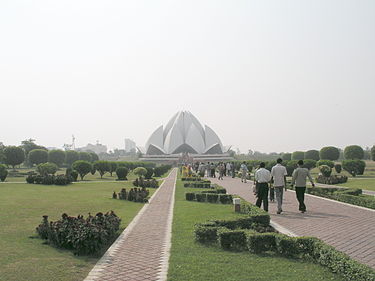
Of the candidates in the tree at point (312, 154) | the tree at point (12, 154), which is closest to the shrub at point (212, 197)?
the tree at point (12, 154)

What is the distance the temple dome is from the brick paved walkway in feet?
206

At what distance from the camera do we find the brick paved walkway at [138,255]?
177 inches

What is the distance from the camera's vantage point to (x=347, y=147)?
32.6 metres

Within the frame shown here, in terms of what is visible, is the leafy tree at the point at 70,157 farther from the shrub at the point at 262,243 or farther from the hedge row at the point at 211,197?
the shrub at the point at 262,243

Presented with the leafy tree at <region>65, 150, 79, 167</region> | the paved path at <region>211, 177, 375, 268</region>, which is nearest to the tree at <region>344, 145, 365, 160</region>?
the paved path at <region>211, 177, 375, 268</region>

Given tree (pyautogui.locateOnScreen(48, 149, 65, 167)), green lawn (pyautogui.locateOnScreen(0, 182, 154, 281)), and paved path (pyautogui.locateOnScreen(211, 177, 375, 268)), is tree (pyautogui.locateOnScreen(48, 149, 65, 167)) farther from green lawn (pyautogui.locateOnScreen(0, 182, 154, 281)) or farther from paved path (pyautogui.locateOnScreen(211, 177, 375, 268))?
paved path (pyautogui.locateOnScreen(211, 177, 375, 268))

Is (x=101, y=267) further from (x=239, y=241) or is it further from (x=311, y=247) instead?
(x=311, y=247)

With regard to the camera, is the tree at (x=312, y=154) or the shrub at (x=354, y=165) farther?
the tree at (x=312, y=154)

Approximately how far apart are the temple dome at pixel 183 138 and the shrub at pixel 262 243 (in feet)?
214

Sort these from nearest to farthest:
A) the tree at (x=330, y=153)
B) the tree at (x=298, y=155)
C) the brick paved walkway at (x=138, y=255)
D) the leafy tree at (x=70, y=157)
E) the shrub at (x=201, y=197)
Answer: the brick paved walkway at (x=138, y=255) → the shrub at (x=201, y=197) → the tree at (x=330, y=153) → the tree at (x=298, y=155) → the leafy tree at (x=70, y=157)

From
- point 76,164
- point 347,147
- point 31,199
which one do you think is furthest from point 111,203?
point 347,147

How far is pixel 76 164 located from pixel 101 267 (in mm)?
20483

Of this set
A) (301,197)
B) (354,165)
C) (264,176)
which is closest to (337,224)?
(301,197)

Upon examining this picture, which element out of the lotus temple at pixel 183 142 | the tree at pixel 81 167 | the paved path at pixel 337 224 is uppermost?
the lotus temple at pixel 183 142
